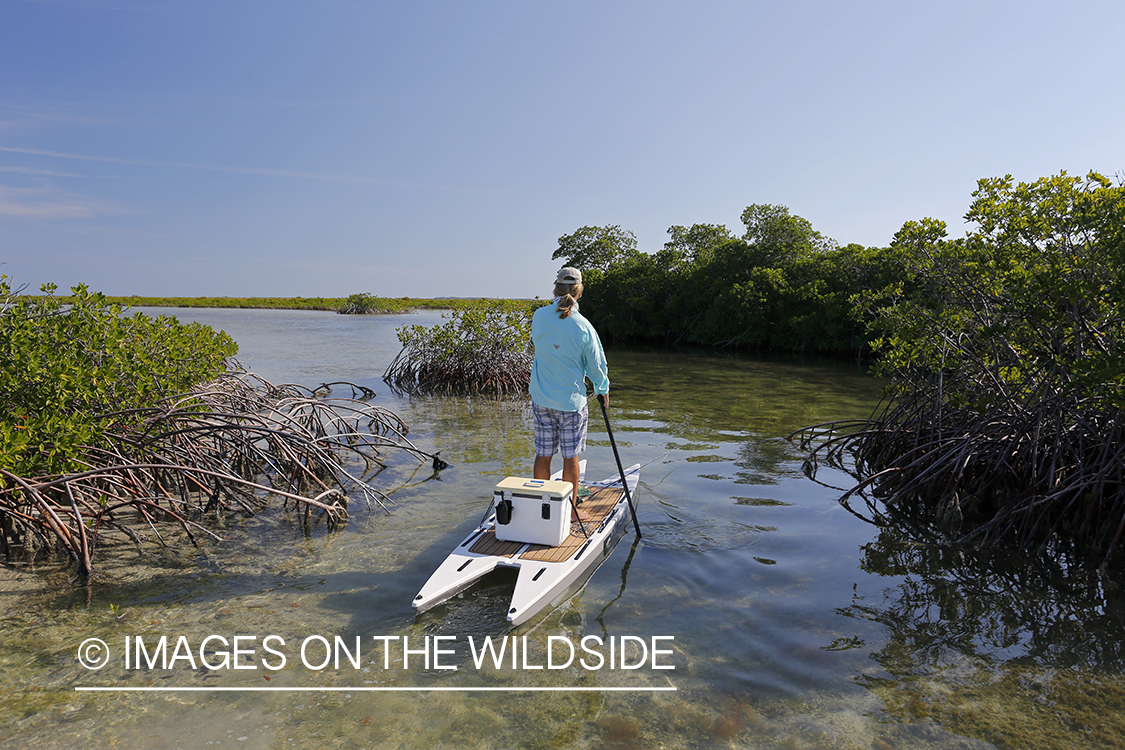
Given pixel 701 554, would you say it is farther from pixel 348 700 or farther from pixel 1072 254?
pixel 1072 254

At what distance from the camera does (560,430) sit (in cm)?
545

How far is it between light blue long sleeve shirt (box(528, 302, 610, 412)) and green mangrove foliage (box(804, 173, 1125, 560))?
3.92m

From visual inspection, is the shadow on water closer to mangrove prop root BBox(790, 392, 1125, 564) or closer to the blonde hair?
mangrove prop root BBox(790, 392, 1125, 564)

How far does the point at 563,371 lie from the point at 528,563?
1.64 m

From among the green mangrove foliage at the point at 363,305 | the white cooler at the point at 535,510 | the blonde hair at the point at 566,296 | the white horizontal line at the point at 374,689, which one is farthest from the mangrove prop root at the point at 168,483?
the green mangrove foliage at the point at 363,305

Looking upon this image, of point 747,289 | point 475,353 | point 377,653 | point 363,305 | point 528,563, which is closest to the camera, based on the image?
point 377,653

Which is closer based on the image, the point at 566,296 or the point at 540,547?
the point at 540,547

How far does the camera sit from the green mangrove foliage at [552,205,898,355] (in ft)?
91.7

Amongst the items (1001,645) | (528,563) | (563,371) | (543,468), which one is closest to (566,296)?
(563,371)

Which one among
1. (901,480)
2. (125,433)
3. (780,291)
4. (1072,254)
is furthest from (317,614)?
(780,291)

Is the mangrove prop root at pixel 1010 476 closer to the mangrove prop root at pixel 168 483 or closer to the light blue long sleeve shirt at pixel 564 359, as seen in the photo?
the light blue long sleeve shirt at pixel 564 359

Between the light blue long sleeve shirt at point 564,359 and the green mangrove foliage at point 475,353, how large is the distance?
35.9 feet

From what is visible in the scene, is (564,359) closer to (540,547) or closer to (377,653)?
(540,547)

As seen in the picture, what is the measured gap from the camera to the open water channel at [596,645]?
3.18 meters
